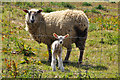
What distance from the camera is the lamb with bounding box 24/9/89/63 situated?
694 centimetres

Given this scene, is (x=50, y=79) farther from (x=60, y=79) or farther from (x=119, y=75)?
(x=119, y=75)

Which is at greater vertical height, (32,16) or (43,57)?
(32,16)

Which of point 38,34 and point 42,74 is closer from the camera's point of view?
point 42,74

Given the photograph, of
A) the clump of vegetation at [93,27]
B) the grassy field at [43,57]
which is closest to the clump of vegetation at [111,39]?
the grassy field at [43,57]

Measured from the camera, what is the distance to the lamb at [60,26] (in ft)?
22.8

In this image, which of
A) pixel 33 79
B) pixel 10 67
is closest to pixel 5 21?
pixel 10 67

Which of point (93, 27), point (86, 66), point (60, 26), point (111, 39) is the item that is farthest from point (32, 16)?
point (93, 27)

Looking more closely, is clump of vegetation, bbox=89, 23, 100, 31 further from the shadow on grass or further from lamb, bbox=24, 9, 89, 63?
the shadow on grass

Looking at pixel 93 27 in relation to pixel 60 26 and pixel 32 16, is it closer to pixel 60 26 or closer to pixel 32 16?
pixel 60 26

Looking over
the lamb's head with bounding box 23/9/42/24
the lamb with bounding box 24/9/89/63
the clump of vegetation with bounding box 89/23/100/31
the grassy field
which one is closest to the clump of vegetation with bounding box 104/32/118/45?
the grassy field

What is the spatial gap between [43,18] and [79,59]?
6.24 ft

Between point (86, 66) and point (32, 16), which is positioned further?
point (86, 66)

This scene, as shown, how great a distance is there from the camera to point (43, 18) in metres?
7.27

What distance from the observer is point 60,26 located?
22.8 ft
